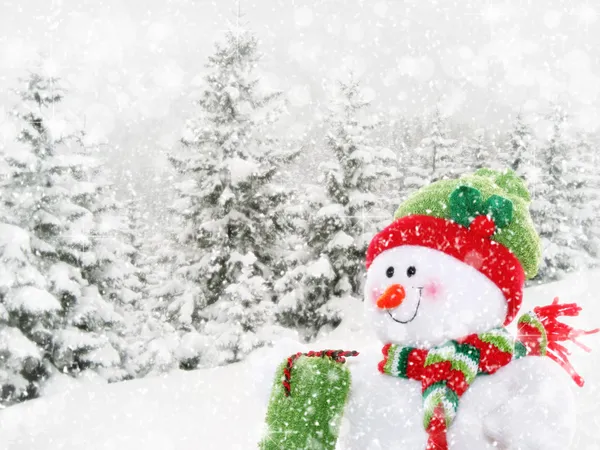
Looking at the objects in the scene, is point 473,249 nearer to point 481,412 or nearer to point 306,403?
point 481,412

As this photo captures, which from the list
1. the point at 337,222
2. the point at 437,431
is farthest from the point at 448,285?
the point at 337,222

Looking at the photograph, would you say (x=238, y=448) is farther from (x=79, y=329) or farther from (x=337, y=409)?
(x=79, y=329)

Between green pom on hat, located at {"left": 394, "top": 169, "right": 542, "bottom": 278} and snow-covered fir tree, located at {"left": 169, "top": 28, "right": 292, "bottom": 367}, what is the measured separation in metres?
9.13

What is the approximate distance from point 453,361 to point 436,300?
12.7 inches

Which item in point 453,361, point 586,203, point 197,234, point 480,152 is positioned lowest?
point 453,361

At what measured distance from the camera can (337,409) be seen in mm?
2783

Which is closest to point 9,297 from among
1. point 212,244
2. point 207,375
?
point 212,244

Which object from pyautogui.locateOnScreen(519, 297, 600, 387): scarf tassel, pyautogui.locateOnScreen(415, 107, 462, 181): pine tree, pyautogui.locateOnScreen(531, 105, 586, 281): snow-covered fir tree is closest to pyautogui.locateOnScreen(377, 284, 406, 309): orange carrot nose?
pyautogui.locateOnScreen(519, 297, 600, 387): scarf tassel

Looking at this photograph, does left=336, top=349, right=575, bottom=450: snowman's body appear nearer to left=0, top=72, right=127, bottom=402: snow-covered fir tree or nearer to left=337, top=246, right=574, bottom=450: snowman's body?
left=337, top=246, right=574, bottom=450: snowman's body

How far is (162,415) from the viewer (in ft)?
19.3

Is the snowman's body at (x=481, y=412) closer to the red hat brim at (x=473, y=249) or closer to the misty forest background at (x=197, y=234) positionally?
the red hat brim at (x=473, y=249)

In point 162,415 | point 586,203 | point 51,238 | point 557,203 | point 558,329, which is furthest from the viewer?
point 586,203

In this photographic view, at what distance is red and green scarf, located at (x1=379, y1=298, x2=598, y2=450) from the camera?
255cm

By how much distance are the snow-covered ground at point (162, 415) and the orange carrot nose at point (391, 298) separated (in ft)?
6.38
